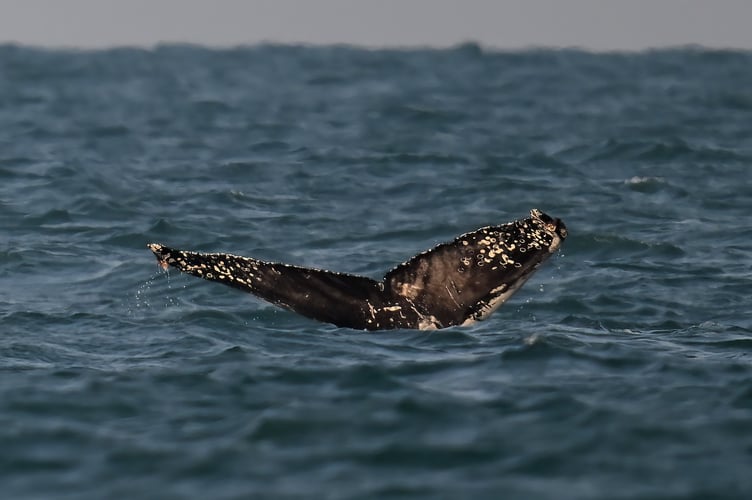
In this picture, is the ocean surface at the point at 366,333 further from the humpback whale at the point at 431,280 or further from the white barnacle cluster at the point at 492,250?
the white barnacle cluster at the point at 492,250

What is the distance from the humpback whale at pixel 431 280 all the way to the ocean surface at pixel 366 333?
388 mm

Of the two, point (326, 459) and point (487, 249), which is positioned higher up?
point (487, 249)

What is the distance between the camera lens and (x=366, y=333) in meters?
14.0

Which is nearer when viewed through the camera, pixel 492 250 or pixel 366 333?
pixel 492 250

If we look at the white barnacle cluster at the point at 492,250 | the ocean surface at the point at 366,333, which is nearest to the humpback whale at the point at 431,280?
the white barnacle cluster at the point at 492,250

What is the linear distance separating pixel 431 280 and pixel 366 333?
1004mm

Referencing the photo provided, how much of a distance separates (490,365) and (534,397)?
1.21 metres

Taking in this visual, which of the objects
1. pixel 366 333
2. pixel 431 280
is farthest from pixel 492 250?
pixel 366 333

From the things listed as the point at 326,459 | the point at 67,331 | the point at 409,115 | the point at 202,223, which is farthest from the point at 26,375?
the point at 409,115

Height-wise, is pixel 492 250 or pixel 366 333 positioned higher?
pixel 492 250

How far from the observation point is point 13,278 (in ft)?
58.2

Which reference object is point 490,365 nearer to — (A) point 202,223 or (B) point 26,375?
(B) point 26,375

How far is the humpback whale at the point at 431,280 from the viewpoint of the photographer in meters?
13.3

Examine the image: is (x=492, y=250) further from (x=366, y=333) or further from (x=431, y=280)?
(x=366, y=333)
